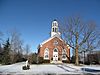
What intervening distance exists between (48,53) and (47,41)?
3.92 m

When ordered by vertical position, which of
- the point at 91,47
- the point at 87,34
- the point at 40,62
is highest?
the point at 87,34

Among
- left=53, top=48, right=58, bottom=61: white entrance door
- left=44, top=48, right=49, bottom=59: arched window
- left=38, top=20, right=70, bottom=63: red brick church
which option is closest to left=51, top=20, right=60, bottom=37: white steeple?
left=38, top=20, right=70, bottom=63: red brick church

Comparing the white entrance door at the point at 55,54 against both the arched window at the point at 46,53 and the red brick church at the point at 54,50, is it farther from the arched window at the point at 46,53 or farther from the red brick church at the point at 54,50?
the arched window at the point at 46,53

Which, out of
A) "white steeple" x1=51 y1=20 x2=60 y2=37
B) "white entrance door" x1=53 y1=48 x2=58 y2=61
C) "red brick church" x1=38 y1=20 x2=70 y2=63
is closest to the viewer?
"red brick church" x1=38 y1=20 x2=70 y2=63

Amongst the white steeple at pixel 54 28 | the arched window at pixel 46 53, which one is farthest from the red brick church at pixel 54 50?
the white steeple at pixel 54 28

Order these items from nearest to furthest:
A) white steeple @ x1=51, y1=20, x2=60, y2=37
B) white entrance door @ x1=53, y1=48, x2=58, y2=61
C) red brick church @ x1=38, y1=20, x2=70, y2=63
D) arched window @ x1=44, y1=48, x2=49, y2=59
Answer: red brick church @ x1=38, y1=20, x2=70, y2=63 → arched window @ x1=44, y1=48, x2=49, y2=59 → white entrance door @ x1=53, y1=48, x2=58, y2=61 → white steeple @ x1=51, y1=20, x2=60, y2=37

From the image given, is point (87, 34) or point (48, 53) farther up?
point (87, 34)

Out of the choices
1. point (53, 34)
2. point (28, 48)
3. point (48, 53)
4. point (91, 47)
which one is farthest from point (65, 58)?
point (28, 48)

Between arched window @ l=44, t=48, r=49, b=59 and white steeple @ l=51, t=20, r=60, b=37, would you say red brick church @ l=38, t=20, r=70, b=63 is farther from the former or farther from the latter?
white steeple @ l=51, t=20, r=60, b=37

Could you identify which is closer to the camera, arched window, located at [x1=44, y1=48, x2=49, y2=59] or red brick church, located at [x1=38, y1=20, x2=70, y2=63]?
red brick church, located at [x1=38, y1=20, x2=70, y2=63]

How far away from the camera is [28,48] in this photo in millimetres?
111000

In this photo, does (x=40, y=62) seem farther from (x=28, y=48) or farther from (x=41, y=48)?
(x=28, y=48)

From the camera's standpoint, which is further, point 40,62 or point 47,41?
point 47,41

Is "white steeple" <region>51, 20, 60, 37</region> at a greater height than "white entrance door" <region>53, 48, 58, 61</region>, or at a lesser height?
greater
